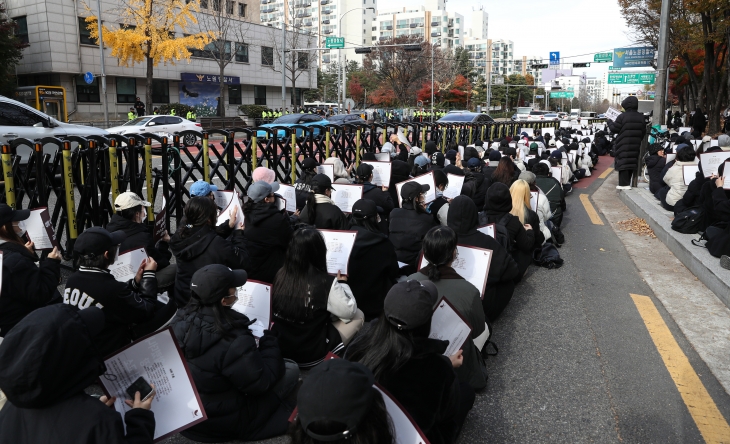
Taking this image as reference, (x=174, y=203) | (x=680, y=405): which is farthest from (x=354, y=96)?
(x=680, y=405)

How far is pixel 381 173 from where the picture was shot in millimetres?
8062

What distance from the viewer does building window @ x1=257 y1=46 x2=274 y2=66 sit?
47281 mm

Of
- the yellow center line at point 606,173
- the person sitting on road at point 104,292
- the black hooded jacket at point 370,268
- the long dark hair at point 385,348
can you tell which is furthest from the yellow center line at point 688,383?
the yellow center line at point 606,173

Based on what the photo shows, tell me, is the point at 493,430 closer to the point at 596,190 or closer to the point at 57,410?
the point at 57,410

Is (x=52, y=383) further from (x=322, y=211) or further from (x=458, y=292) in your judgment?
(x=322, y=211)

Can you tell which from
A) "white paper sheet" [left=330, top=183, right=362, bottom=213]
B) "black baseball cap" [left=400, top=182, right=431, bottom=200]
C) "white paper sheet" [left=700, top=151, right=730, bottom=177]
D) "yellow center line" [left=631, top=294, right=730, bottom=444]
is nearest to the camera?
"yellow center line" [left=631, top=294, right=730, bottom=444]

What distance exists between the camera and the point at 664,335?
4711mm

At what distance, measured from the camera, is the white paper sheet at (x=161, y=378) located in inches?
95.0

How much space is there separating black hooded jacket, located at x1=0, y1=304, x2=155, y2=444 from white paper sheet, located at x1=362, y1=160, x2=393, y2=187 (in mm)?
6238

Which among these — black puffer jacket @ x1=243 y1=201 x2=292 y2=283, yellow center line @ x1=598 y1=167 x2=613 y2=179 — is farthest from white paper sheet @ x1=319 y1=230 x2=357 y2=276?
yellow center line @ x1=598 y1=167 x2=613 y2=179

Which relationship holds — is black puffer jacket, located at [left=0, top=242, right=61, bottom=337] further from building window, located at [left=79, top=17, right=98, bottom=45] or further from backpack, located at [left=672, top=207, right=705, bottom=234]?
building window, located at [left=79, top=17, right=98, bottom=45]

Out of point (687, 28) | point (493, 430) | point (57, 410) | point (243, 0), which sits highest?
point (243, 0)

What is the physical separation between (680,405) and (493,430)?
1272mm

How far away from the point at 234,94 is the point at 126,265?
4403 cm
